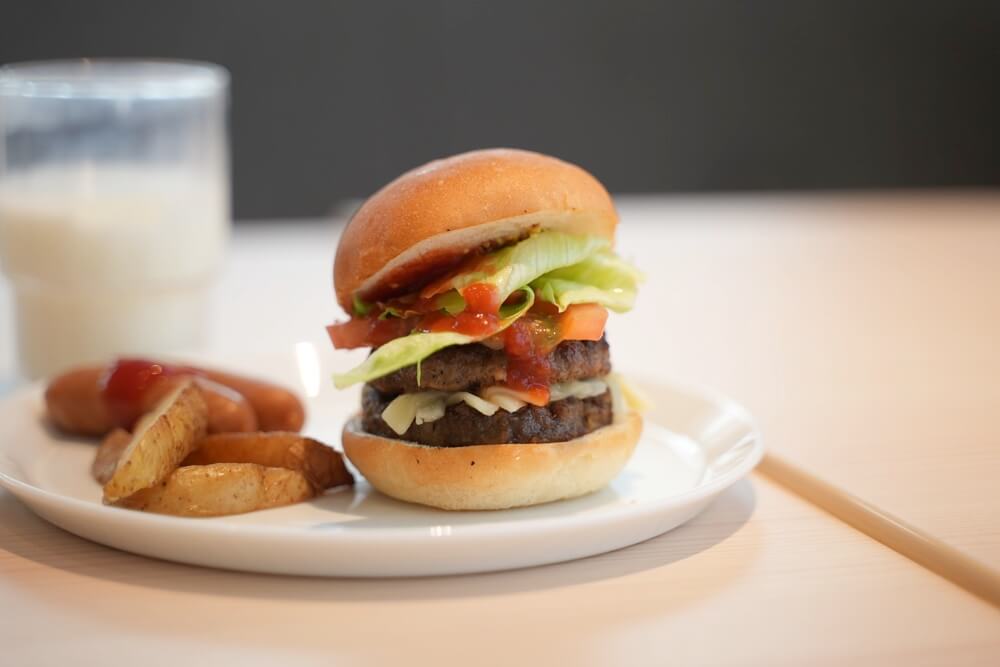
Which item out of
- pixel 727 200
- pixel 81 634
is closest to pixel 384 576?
pixel 81 634

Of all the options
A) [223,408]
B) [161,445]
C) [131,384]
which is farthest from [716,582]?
[131,384]

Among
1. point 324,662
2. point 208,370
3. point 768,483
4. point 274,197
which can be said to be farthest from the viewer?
point 274,197

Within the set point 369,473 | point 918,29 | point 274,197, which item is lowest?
point 274,197

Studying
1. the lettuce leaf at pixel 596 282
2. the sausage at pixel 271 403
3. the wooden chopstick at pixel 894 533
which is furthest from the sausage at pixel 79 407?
the wooden chopstick at pixel 894 533

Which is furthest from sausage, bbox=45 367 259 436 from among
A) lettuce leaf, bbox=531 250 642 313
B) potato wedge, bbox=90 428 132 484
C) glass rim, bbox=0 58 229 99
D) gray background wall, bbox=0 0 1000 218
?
gray background wall, bbox=0 0 1000 218

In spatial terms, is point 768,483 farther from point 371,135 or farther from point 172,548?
point 371,135

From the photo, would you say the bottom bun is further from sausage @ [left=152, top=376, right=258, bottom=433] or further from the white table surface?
sausage @ [left=152, top=376, right=258, bottom=433]

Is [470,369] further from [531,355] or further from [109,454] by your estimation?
[109,454]

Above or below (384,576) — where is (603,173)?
below
